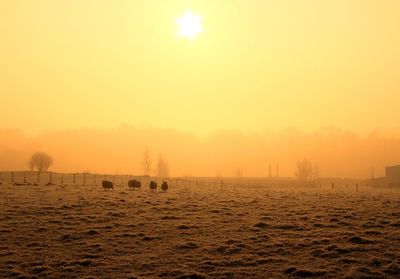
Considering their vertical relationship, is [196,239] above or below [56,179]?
below

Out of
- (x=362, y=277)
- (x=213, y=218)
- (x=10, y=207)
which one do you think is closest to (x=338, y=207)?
(x=213, y=218)

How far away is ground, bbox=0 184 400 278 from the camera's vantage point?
22.2m

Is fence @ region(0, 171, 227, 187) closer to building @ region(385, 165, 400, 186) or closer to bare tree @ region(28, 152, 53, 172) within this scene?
bare tree @ region(28, 152, 53, 172)

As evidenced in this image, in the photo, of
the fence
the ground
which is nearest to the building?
the fence

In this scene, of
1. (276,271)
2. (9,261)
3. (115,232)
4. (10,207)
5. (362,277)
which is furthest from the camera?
(10,207)

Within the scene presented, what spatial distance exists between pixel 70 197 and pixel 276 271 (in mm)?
31107

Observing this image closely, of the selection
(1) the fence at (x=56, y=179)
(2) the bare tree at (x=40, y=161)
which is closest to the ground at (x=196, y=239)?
(1) the fence at (x=56, y=179)

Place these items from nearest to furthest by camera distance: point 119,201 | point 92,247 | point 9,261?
point 9,261, point 92,247, point 119,201

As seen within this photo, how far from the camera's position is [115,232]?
30.5 metres

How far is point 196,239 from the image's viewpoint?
28.4m

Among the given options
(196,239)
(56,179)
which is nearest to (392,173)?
(56,179)

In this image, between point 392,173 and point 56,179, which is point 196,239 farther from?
point 392,173

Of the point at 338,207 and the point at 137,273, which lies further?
the point at 338,207

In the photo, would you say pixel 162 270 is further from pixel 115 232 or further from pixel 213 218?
pixel 213 218
